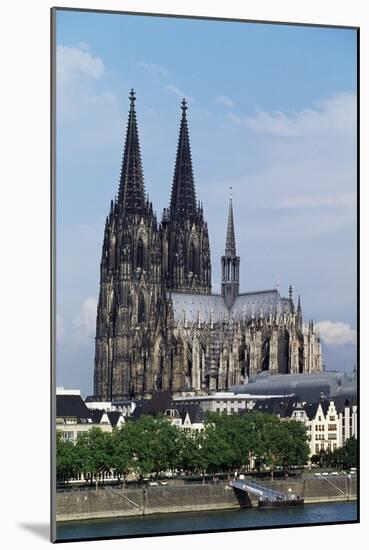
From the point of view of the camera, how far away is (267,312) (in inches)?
859

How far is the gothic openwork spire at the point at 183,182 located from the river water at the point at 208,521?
112 inches

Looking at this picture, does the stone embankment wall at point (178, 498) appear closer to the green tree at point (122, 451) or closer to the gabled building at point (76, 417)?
the green tree at point (122, 451)

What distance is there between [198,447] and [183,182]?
9.05 ft

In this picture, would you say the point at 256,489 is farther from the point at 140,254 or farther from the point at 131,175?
the point at 131,175

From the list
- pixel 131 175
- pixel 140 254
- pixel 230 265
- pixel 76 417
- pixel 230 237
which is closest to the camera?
pixel 76 417

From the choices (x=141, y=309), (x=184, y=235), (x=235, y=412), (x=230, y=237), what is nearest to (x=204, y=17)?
(x=230, y=237)

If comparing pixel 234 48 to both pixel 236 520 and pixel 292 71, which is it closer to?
pixel 292 71

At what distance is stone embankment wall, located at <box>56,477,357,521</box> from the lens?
20.6 m

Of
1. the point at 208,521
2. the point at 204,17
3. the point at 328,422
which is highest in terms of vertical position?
the point at 204,17

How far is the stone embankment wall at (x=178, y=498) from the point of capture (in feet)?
67.5

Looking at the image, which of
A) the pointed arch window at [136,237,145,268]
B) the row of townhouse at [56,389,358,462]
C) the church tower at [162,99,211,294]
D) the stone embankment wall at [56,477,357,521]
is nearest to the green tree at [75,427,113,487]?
the row of townhouse at [56,389,358,462]

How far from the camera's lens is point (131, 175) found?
67.6 feet

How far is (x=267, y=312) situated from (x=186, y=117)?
256 cm

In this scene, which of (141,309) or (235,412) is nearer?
(235,412)
